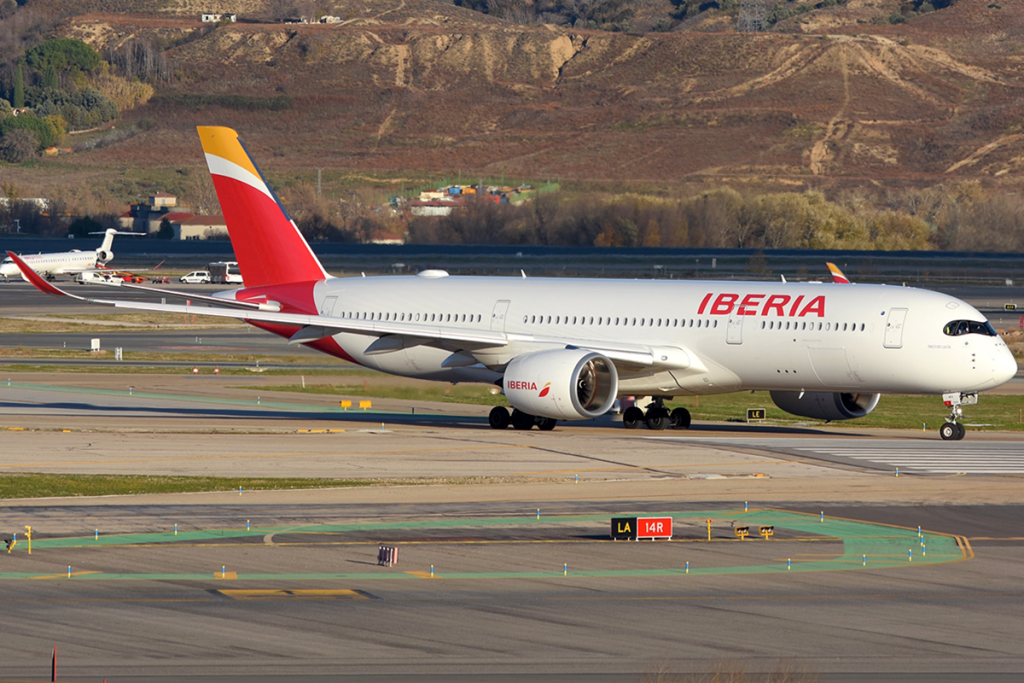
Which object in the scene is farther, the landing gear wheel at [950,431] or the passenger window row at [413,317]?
the passenger window row at [413,317]

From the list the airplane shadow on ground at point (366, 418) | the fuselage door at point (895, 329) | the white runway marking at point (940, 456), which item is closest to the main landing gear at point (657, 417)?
the airplane shadow on ground at point (366, 418)

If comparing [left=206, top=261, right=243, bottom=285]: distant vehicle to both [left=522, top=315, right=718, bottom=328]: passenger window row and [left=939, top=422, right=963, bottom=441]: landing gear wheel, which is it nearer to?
[left=522, top=315, right=718, bottom=328]: passenger window row

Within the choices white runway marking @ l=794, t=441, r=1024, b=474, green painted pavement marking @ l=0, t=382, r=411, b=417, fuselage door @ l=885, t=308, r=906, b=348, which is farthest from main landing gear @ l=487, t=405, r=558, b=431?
fuselage door @ l=885, t=308, r=906, b=348

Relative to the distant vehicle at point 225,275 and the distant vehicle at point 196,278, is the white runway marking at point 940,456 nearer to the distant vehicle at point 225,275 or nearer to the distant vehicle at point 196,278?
the distant vehicle at point 196,278

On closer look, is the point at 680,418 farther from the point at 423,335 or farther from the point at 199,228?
the point at 199,228

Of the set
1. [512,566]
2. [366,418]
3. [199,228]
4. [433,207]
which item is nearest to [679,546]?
[512,566]

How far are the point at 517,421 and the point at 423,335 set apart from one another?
4260 millimetres

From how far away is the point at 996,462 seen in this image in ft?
129

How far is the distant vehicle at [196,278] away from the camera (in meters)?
137

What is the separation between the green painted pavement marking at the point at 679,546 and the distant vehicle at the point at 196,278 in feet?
367

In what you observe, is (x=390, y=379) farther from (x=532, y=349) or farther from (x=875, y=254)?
(x=875, y=254)

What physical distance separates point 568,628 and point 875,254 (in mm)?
120877

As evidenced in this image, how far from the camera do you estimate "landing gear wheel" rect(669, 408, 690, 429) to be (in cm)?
4825

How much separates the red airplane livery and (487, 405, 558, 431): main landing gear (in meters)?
6.35
